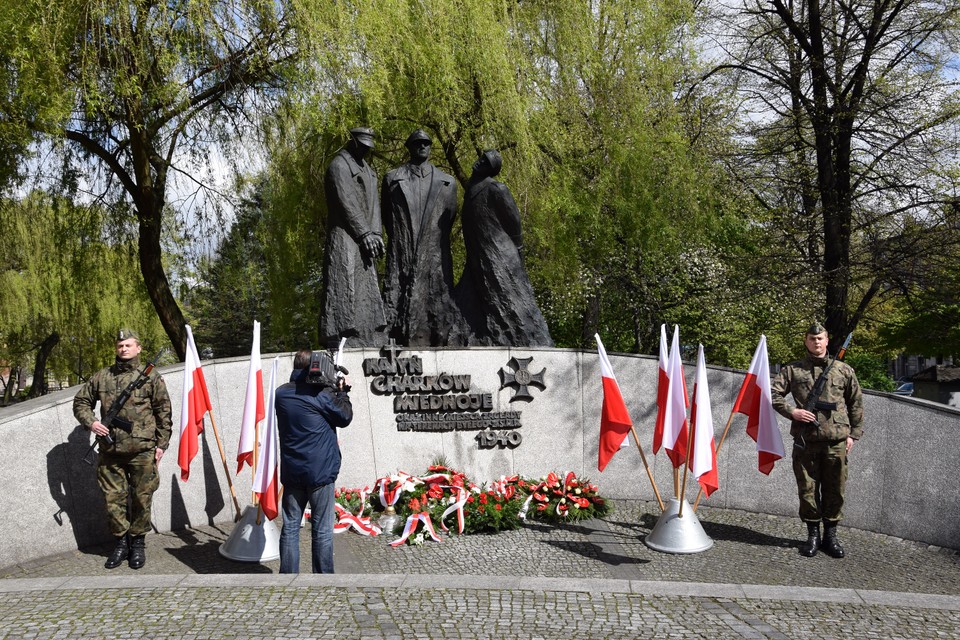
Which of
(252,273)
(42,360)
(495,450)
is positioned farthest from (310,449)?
(42,360)

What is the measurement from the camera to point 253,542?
628 centimetres

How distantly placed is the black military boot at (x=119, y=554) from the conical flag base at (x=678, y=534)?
3.92 m

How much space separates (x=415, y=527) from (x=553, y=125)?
862 cm

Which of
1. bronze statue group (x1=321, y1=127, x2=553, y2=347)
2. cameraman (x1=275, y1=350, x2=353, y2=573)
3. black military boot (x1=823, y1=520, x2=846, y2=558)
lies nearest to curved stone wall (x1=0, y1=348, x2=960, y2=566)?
bronze statue group (x1=321, y1=127, x2=553, y2=347)

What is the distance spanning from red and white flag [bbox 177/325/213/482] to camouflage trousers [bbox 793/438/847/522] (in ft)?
15.1

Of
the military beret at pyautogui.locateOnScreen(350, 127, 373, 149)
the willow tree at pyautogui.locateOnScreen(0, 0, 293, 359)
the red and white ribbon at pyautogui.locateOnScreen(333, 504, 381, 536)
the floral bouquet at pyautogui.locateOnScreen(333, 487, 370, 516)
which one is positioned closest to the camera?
the red and white ribbon at pyautogui.locateOnScreen(333, 504, 381, 536)

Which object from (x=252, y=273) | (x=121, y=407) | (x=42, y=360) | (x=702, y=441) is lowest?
(x=702, y=441)

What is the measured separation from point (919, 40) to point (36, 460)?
46.6 feet

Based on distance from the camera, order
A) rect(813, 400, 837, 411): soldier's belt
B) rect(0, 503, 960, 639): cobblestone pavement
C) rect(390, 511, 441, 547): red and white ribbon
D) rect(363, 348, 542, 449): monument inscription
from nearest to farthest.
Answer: rect(0, 503, 960, 639): cobblestone pavement, rect(813, 400, 837, 411): soldier's belt, rect(390, 511, 441, 547): red and white ribbon, rect(363, 348, 542, 449): monument inscription

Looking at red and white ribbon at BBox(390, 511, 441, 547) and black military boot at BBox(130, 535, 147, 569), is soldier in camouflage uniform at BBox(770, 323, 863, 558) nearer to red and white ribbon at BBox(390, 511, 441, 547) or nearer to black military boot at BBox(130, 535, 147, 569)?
red and white ribbon at BBox(390, 511, 441, 547)

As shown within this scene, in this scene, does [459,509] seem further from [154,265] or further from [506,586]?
[154,265]

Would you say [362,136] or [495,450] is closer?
[495,450]

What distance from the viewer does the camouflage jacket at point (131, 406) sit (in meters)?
5.96

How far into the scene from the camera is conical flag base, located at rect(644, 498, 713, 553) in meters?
6.45
